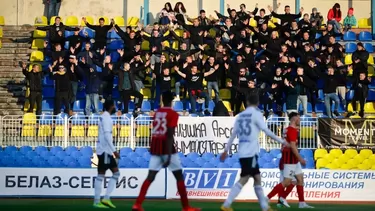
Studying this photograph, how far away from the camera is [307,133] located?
26.5 metres

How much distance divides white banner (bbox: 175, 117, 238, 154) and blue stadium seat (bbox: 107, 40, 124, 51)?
747 centimetres

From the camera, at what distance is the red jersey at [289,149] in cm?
1841

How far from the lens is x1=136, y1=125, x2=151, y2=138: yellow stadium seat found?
1030 inches

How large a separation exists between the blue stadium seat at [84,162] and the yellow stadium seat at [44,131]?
1467 mm

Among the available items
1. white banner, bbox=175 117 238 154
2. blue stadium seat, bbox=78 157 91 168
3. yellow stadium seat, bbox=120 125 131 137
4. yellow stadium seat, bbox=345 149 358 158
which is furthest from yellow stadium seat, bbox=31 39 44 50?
yellow stadium seat, bbox=345 149 358 158

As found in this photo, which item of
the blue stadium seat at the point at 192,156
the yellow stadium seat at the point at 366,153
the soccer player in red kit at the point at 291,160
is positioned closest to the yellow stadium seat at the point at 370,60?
the yellow stadium seat at the point at 366,153

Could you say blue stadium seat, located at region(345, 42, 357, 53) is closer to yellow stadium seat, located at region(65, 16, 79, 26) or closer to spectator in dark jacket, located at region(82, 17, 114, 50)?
spectator in dark jacket, located at region(82, 17, 114, 50)

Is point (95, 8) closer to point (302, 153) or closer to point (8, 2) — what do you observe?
point (8, 2)

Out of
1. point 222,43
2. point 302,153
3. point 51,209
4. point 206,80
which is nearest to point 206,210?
point 51,209

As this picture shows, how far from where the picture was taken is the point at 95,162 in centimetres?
2619

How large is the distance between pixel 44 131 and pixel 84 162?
5.86 feet

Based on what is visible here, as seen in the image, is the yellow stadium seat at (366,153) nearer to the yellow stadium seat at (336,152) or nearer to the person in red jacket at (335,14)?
the yellow stadium seat at (336,152)

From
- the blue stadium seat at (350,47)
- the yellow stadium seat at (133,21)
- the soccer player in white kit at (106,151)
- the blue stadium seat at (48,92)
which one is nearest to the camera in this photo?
the soccer player in white kit at (106,151)

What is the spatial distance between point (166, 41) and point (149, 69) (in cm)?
197
